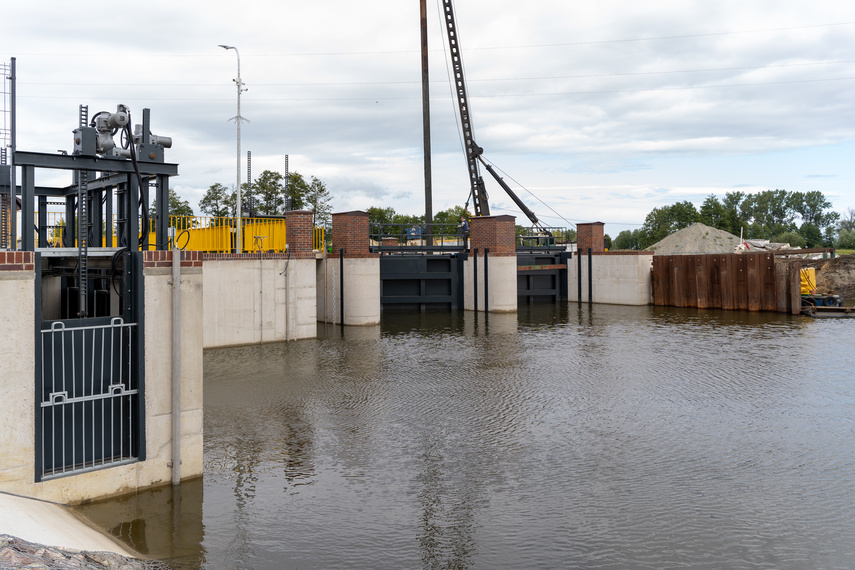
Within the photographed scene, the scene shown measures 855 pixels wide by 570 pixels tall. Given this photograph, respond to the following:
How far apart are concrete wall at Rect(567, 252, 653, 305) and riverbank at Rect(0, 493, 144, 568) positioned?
92.8 ft

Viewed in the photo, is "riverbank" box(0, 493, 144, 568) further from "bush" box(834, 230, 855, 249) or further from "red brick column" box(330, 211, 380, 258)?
"bush" box(834, 230, 855, 249)

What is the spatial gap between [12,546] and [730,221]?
297 ft

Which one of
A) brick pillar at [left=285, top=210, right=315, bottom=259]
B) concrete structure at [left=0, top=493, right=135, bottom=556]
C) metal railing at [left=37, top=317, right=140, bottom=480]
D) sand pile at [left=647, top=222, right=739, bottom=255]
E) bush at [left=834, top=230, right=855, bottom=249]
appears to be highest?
bush at [left=834, top=230, right=855, bottom=249]

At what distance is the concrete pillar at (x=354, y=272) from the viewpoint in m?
24.2

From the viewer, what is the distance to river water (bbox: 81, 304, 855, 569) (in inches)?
264

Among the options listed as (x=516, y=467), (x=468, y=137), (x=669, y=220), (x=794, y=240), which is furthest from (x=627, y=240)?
(x=516, y=467)

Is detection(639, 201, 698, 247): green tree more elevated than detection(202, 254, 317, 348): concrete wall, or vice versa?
detection(639, 201, 698, 247): green tree

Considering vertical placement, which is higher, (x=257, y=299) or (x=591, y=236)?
(x=591, y=236)

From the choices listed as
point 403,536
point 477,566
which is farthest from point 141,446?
point 477,566

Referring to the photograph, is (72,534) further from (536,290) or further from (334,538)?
(536,290)

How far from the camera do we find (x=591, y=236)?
33469mm

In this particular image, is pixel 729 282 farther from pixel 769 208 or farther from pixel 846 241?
pixel 769 208

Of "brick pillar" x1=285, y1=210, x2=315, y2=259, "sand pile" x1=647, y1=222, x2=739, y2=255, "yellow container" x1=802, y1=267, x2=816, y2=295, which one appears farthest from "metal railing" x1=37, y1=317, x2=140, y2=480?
"sand pile" x1=647, y1=222, x2=739, y2=255

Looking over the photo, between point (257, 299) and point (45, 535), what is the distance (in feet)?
47.5
